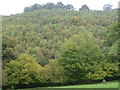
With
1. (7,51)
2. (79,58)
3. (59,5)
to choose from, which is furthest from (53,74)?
(59,5)

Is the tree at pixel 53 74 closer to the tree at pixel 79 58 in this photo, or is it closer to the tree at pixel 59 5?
the tree at pixel 79 58

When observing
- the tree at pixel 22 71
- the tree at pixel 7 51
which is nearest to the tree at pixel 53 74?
the tree at pixel 22 71

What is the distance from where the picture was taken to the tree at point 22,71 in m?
40.3

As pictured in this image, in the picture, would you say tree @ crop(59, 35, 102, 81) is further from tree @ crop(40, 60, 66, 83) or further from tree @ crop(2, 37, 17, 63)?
tree @ crop(2, 37, 17, 63)

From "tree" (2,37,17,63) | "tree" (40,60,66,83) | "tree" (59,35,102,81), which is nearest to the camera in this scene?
→ "tree" (2,37,17,63)

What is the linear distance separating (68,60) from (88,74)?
449 centimetres

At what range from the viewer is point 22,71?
40.7m

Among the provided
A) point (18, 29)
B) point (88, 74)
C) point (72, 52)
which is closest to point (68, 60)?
point (72, 52)

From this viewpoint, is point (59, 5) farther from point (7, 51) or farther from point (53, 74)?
point (7, 51)

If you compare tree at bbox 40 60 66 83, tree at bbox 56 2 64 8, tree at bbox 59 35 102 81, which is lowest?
tree at bbox 40 60 66 83

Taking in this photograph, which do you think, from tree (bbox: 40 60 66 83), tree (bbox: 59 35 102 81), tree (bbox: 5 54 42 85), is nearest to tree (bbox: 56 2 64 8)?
tree (bbox: 59 35 102 81)

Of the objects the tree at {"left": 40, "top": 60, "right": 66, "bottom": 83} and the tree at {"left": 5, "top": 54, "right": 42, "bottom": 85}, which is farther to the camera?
the tree at {"left": 40, "top": 60, "right": 66, "bottom": 83}

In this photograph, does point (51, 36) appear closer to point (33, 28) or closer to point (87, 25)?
point (33, 28)

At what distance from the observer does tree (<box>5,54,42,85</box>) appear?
40.3 metres
